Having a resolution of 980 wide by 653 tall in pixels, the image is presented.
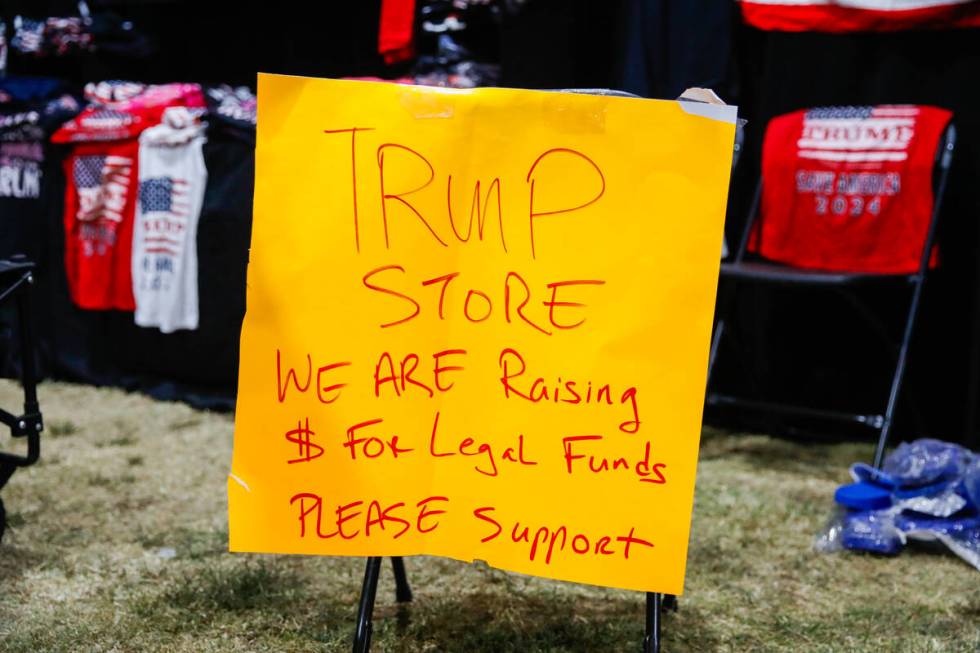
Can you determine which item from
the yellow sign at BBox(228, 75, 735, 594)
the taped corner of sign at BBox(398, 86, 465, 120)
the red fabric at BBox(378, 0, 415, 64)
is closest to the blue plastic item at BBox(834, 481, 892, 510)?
the yellow sign at BBox(228, 75, 735, 594)

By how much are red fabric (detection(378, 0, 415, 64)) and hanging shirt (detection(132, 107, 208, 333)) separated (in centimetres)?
72

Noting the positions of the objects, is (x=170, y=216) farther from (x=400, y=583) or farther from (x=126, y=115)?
(x=400, y=583)

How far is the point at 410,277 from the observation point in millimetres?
1262

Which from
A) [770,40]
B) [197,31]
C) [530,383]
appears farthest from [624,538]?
[197,31]

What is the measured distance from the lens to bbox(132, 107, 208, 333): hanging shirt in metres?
3.31

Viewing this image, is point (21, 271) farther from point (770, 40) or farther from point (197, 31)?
point (197, 31)

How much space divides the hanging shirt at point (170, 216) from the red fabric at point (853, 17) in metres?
1.89

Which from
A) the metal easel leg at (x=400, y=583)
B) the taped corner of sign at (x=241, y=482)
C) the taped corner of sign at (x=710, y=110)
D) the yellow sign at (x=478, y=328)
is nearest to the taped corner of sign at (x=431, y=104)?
the yellow sign at (x=478, y=328)

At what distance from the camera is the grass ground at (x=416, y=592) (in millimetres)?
1562

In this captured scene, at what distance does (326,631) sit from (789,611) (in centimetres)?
81

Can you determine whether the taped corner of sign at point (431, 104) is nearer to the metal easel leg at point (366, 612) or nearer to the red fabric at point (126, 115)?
the metal easel leg at point (366, 612)

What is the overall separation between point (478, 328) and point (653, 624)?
1.51 ft

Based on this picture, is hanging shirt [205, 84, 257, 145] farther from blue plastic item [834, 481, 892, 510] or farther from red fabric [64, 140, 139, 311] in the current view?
blue plastic item [834, 481, 892, 510]

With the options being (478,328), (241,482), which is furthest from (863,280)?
(241,482)
